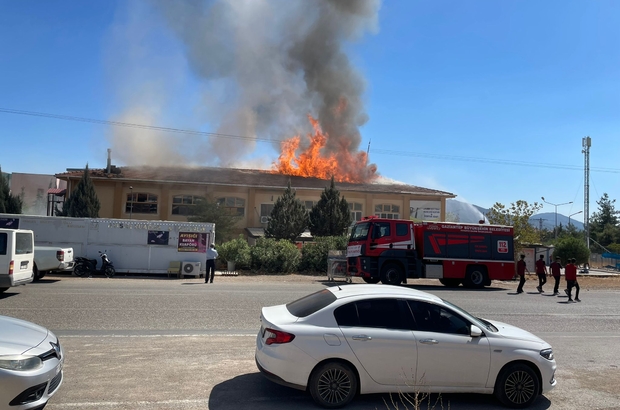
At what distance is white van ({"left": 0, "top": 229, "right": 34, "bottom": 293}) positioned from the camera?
13148 mm

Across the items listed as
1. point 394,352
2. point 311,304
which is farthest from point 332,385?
point 311,304

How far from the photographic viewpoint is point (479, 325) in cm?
589

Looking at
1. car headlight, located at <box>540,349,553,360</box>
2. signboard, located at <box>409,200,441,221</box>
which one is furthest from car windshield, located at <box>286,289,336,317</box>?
signboard, located at <box>409,200,441,221</box>

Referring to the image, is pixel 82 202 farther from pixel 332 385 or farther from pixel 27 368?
pixel 332 385

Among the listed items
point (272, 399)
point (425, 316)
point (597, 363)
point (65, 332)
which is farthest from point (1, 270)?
point (597, 363)

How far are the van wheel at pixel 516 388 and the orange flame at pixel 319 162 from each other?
47.1 m

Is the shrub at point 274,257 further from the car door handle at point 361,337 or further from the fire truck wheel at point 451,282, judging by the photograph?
the car door handle at point 361,337

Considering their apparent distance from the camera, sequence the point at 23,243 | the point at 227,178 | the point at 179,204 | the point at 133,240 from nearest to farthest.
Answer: the point at 23,243
the point at 133,240
the point at 179,204
the point at 227,178

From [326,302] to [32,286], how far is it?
14.6 meters

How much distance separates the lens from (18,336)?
510 cm

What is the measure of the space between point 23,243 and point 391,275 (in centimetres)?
1361

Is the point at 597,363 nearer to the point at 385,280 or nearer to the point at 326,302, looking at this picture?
the point at 326,302

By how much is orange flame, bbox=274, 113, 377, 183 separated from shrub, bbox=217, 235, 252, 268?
89.2 feet

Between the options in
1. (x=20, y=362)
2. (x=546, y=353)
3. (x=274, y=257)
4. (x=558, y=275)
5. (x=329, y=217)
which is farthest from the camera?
(x=329, y=217)
